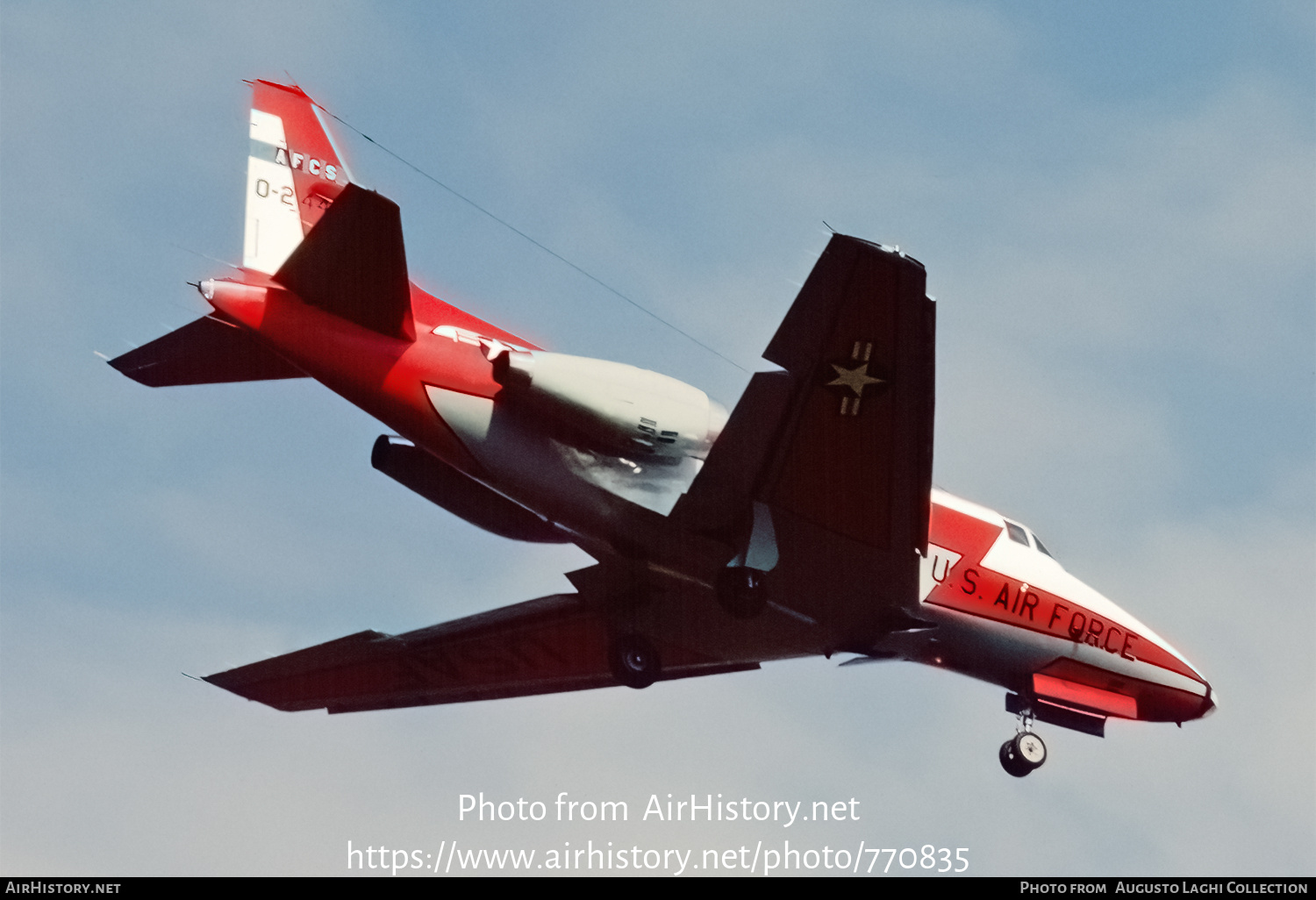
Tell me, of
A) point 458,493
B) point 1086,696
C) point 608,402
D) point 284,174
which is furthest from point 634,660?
point 284,174

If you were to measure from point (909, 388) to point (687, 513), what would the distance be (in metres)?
4.22

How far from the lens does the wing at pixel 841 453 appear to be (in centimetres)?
2084

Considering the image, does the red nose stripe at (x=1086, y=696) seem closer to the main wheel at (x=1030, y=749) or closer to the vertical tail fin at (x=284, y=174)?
the main wheel at (x=1030, y=749)

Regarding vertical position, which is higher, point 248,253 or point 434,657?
point 248,253

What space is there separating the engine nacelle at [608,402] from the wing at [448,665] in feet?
22.6

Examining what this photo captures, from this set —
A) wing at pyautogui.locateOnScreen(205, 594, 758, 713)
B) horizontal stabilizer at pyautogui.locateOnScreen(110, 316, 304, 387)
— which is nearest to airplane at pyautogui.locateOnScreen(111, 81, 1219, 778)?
horizontal stabilizer at pyautogui.locateOnScreen(110, 316, 304, 387)

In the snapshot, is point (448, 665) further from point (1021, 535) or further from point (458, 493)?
point (1021, 535)

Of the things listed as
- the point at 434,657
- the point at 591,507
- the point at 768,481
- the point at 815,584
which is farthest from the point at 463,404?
the point at 434,657

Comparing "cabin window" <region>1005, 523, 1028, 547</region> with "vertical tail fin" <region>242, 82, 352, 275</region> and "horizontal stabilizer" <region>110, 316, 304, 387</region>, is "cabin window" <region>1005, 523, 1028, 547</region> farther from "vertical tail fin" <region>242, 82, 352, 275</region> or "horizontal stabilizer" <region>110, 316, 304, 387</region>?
"vertical tail fin" <region>242, 82, 352, 275</region>

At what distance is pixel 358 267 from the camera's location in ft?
75.2

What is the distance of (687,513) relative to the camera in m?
24.3

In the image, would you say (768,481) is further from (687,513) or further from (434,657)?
(434,657)

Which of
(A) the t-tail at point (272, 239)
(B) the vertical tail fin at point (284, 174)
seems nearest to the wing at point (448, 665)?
(A) the t-tail at point (272, 239)

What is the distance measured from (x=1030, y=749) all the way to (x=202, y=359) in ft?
50.0
